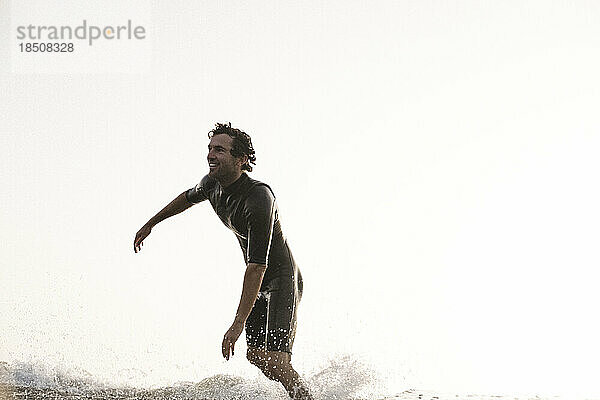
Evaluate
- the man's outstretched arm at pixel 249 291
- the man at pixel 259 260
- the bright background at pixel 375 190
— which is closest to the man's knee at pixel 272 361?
the man at pixel 259 260

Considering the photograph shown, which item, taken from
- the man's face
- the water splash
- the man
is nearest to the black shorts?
the man

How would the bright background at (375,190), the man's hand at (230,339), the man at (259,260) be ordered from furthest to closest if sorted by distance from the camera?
the bright background at (375,190) < the man at (259,260) < the man's hand at (230,339)

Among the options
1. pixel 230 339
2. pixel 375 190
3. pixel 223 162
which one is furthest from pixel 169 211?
pixel 375 190

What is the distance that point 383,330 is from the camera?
3717 mm

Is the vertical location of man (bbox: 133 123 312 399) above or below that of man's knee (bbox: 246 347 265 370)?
above

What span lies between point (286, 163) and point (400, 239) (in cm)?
64

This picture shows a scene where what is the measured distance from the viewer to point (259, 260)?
8.62 ft

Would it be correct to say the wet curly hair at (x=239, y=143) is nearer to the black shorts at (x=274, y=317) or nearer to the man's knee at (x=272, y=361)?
the black shorts at (x=274, y=317)

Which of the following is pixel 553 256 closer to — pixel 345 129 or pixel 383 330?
pixel 383 330

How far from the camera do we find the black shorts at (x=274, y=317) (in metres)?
2.69

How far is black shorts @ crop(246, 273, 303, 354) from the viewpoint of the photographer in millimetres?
2693

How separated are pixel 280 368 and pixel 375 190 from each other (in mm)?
1337

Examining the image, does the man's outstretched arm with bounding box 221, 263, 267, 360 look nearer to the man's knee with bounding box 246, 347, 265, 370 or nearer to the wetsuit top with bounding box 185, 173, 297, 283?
→ the wetsuit top with bounding box 185, 173, 297, 283

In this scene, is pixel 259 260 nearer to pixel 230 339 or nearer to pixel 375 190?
pixel 230 339
